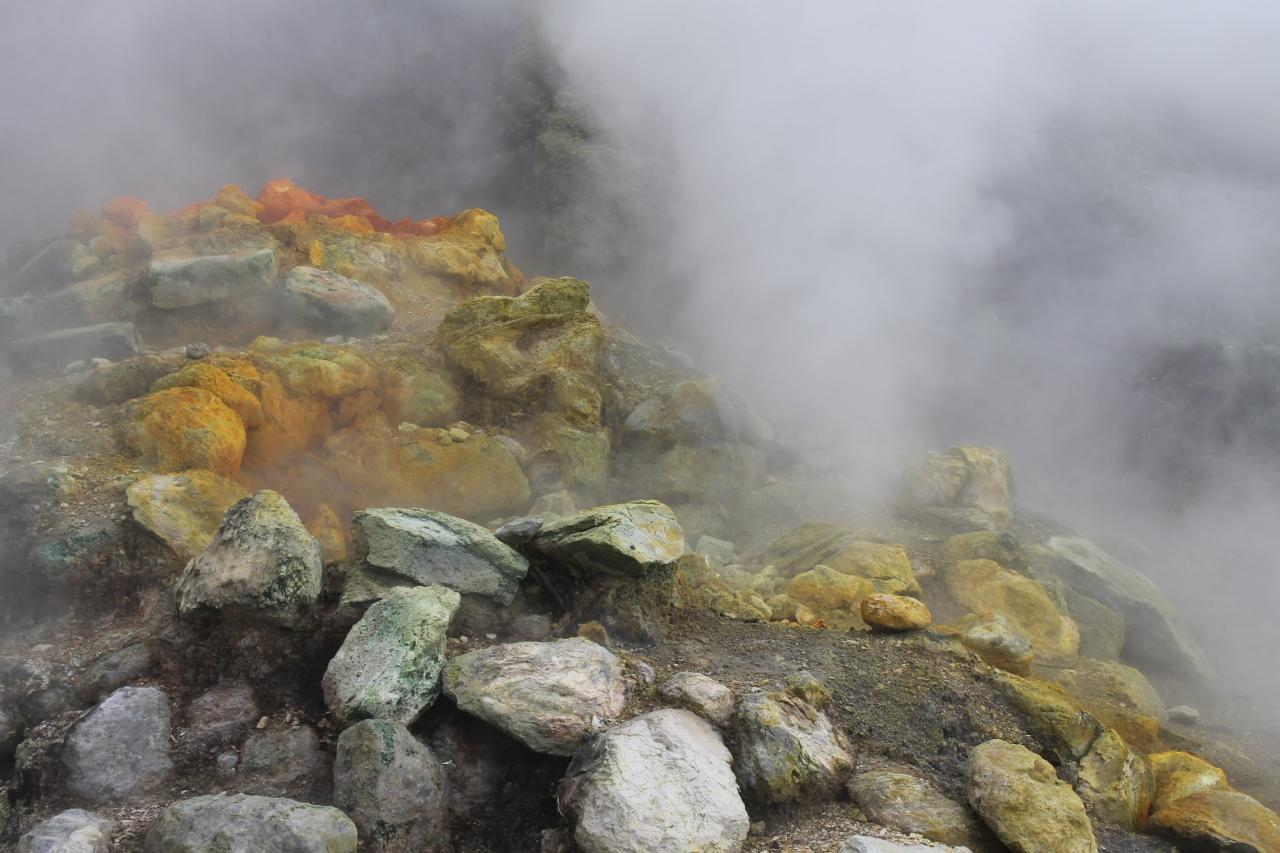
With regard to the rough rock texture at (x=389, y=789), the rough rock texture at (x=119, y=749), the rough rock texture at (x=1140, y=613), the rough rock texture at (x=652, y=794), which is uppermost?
the rough rock texture at (x=1140, y=613)

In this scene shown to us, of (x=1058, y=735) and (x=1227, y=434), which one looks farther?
(x=1227, y=434)

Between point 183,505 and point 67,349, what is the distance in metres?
3.43

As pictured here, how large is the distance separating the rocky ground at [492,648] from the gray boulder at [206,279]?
478 mm

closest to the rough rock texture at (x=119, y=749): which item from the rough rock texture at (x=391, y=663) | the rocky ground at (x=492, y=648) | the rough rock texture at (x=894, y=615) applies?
the rocky ground at (x=492, y=648)

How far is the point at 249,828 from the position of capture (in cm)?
234

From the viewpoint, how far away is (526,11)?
1544 cm

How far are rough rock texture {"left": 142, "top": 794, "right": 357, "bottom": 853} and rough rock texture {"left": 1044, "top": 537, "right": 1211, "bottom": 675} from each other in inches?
251

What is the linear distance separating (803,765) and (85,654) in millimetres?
2971

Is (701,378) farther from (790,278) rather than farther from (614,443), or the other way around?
(790,278)

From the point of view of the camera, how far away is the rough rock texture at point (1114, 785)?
3.16 m

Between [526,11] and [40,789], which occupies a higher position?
[526,11]

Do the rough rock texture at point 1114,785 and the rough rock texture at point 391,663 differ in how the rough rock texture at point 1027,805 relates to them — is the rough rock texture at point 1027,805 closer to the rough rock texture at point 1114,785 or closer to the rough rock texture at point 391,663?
the rough rock texture at point 1114,785

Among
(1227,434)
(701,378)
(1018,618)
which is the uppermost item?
(1227,434)

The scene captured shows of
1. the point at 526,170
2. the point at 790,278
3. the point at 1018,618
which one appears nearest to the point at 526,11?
the point at 526,170
